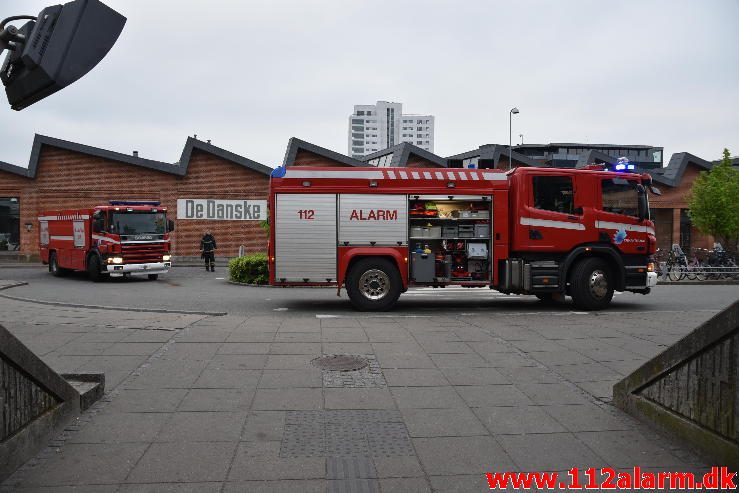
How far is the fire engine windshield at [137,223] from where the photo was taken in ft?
62.3

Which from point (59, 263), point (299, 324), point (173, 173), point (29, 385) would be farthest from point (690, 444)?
point (173, 173)

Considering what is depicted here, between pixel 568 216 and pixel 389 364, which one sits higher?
pixel 568 216

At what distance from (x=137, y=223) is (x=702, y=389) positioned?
18.4 m

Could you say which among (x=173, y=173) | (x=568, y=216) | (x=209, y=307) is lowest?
(x=209, y=307)

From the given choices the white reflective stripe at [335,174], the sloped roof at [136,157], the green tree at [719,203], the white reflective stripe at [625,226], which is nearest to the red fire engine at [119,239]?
the white reflective stripe at [335,174]

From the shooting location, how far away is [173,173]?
104 ft

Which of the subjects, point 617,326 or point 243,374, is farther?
point 617,326

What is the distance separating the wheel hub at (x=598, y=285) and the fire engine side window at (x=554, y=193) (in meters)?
1.41

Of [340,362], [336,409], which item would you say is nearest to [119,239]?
[340,362]

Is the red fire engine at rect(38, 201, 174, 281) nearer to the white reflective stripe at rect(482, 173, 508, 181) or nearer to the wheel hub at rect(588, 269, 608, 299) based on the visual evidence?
the white reflective stripe at rect(482, 173, 508, 181)

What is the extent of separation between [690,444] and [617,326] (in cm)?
601

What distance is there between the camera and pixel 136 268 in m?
19.2

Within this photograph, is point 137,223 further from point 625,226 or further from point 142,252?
point 625,226

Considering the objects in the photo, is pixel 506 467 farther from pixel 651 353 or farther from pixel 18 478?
pixel 651 353
